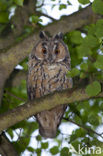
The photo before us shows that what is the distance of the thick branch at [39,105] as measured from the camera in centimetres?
185

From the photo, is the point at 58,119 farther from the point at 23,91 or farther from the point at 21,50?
the point at 23,91

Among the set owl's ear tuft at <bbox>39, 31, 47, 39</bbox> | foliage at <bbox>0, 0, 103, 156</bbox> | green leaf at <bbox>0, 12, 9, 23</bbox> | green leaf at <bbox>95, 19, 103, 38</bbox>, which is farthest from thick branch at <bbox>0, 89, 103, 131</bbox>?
green leaf at <bbox>0, 12, 9, 23</bbox>

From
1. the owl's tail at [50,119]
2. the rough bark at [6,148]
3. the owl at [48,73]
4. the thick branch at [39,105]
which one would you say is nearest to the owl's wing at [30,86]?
the owl at [48,73]

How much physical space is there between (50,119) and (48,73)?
1.46ft

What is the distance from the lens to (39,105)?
6.19 ft

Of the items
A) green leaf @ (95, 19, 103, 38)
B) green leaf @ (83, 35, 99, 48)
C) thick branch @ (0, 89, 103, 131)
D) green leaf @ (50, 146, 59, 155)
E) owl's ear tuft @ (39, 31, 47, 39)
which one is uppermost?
green leaf @ (95, 19, 103, 38)

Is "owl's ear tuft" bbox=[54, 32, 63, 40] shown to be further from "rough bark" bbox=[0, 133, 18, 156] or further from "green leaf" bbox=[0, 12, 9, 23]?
"rough bark" bbox=[0, 133, 18, 156]

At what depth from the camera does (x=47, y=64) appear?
8.98 ft

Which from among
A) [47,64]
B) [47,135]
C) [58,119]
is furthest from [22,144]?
[47,64]

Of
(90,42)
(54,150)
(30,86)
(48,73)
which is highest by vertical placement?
(90,42)

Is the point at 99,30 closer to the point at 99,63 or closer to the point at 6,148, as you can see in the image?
the point at 99,63

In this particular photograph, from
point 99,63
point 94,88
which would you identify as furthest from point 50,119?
point 99,63

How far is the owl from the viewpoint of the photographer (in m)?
2.72

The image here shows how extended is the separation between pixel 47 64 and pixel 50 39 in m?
0.25
